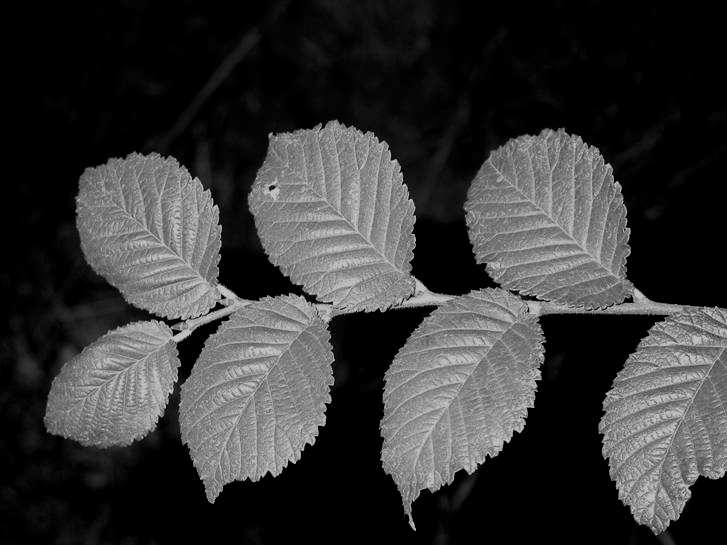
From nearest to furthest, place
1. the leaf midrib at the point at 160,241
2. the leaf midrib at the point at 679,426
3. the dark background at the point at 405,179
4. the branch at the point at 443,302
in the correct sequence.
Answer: the leaf midrib at the point at 679,426, the branch at the point at 443,302, the leaf midrib at the point at 160,241, the dark background at the point at 405,179

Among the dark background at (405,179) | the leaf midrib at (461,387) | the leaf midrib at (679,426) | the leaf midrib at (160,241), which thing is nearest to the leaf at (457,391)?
the leaf midrib at (461,387)

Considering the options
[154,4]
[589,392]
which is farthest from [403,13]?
[589,392]

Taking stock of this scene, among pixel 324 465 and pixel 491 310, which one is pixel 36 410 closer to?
pixel 324 465

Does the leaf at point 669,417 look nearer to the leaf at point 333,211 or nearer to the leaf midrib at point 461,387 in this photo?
the leaf midrib at point 461,387

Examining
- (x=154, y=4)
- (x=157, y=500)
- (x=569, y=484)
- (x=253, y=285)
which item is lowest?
(x=157, y=500)

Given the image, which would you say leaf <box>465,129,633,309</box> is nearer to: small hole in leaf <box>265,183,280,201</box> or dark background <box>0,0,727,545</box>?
small hole in leaf <box>265,183,280,201</box>
